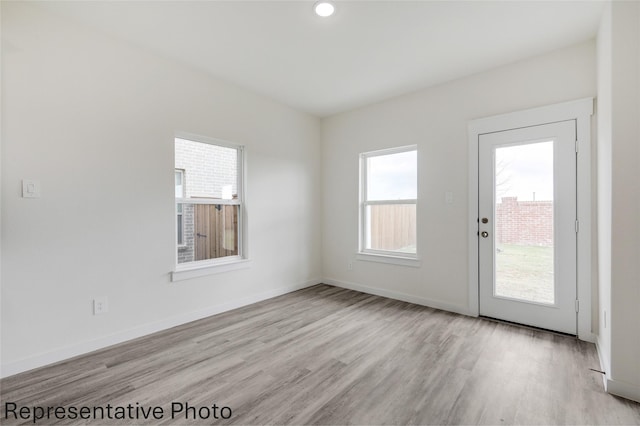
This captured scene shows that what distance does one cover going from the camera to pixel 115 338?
2.56m

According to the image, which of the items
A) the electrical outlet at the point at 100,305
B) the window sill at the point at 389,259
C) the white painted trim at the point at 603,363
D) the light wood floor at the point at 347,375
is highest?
the window sill at the point at 389,259

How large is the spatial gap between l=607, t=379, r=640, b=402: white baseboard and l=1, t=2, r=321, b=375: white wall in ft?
11.1

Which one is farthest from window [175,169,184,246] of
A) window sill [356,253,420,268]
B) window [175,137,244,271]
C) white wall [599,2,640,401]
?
white wall [599,2,640,401]

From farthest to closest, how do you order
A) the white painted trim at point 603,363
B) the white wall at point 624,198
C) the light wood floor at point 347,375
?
the white painted trim at point 603,363, the white wall at point 624,198, the light wood floor at point 347,375

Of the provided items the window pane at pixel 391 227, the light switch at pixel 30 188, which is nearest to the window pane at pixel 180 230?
the light switch at pixel 30 188

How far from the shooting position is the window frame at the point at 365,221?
3.79 metres

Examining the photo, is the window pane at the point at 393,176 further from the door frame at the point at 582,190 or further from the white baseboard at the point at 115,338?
the white baseboard at the point at 115,338

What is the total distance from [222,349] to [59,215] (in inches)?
67.1

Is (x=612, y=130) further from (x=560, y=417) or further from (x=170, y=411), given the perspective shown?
(x=170, y=411)

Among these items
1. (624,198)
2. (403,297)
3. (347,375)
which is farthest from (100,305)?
(624,198)

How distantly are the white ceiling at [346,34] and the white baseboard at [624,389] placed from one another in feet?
8.76

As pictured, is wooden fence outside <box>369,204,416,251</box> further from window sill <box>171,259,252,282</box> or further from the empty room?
window sill <box>171,259,252,282</box>

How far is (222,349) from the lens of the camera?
8.18 feet

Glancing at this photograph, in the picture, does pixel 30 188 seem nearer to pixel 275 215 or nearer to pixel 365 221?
pixel 275 215
